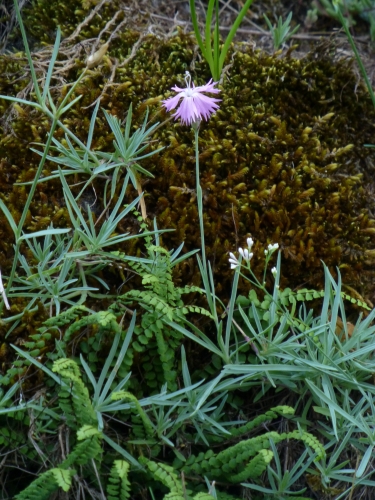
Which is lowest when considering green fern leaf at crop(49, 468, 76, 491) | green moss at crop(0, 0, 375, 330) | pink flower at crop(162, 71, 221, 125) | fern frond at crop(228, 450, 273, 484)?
fern frond at crop(228, 450, 273, 484)

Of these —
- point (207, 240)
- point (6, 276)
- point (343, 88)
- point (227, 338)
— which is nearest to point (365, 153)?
point (343, 88)

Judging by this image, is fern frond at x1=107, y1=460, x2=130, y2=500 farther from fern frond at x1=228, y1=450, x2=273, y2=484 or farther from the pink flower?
the pink flower

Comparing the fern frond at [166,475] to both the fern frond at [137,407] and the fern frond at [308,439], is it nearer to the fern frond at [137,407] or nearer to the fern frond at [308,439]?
the fern frond at [137,407]

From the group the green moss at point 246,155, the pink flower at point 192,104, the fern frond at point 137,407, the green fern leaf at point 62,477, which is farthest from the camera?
the green moss at point 246,155

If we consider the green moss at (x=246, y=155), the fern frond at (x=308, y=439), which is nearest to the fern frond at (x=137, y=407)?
the fern frond at (x=308, y=439)

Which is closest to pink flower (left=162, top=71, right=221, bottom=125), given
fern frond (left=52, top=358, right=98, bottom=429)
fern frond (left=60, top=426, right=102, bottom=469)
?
fern frond (left=52, top=358, right=98, bottom=429)

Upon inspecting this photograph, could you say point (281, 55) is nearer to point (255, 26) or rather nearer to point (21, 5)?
point (255, 26)
